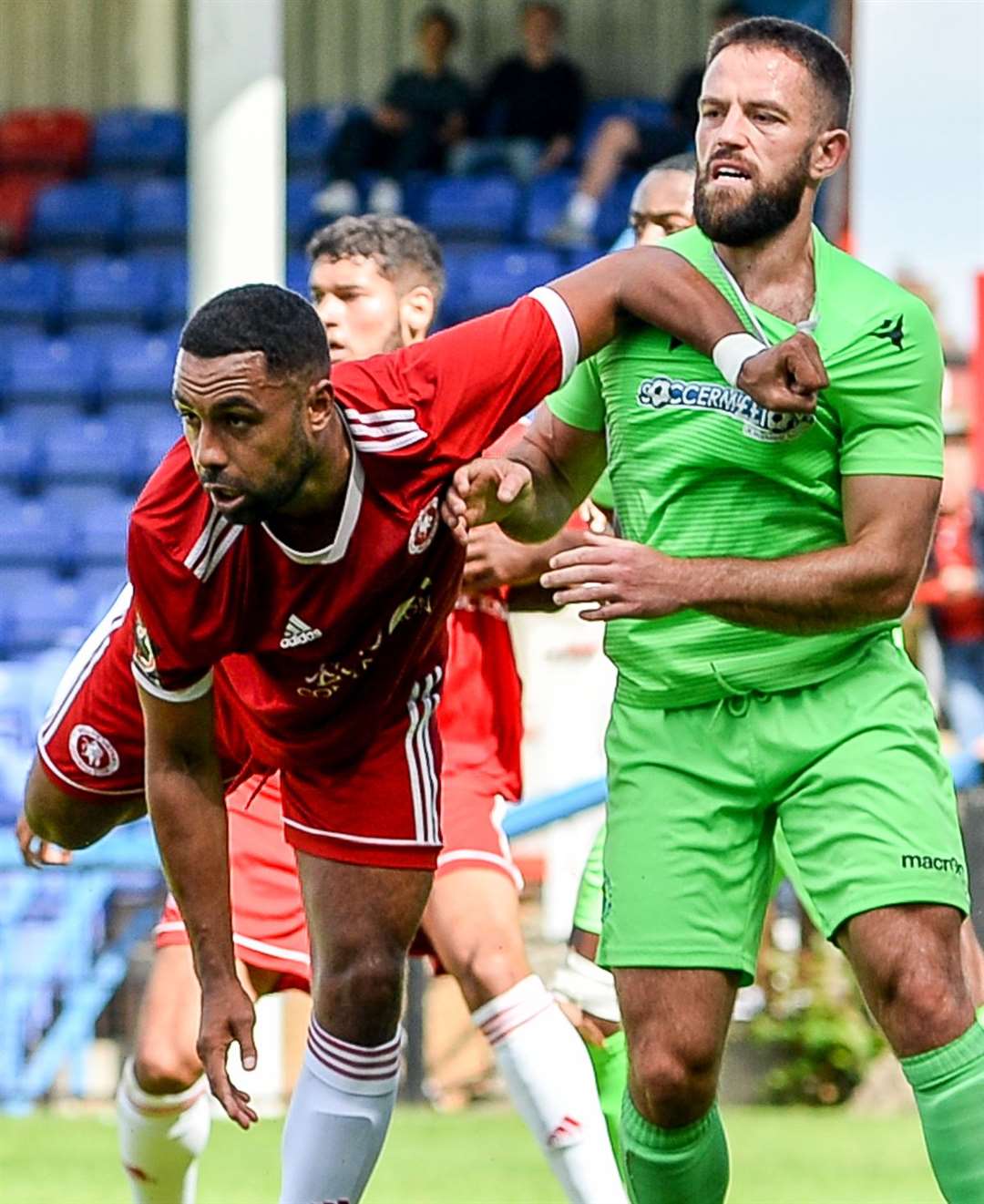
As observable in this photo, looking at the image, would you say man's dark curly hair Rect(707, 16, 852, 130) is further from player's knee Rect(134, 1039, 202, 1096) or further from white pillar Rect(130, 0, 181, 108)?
white pillar Rect(130, 0, 181, 108)

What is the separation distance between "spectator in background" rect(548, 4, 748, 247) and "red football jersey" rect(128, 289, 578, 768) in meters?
9.25

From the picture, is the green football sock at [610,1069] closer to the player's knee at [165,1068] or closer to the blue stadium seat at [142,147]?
the player's knee at [165,1068]

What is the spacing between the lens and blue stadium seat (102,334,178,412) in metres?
13.6

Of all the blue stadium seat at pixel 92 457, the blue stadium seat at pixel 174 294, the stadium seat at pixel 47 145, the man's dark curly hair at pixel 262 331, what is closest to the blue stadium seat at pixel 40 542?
the blue stadium seat at pixel 92 457

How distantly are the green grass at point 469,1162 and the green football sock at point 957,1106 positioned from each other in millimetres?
2326

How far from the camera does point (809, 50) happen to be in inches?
167

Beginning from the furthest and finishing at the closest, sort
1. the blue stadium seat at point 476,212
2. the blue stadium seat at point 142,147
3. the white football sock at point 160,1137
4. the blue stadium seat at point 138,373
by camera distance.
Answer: the blue stadium seat at point 142,147
the blue stadium seat at point 476,212
the blue stadium seat at point 138,373
the white football sock at point 160,1137

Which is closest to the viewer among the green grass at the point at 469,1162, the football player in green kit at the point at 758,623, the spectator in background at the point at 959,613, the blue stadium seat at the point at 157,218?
the football player in green kit at the point at 758,623

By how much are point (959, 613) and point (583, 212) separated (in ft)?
15.4

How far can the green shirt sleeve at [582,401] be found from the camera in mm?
4504

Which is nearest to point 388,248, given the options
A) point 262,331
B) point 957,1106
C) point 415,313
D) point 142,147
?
point 415,313

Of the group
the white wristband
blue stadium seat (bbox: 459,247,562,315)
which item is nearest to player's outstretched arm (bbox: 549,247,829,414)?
the white wristband

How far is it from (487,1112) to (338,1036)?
13.8ft

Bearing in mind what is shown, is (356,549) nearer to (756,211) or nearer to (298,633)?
(298,633)
